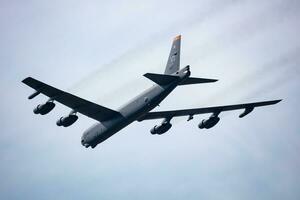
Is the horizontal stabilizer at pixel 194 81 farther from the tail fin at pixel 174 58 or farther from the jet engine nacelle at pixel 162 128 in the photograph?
the jet engine nacelle at pixel 162 128

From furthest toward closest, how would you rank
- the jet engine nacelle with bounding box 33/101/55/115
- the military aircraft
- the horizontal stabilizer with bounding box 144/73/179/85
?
the jet engine nacelle with bounding box 33/101/55/115
the military aircraft
the horizontal stabilizer with bounding box 144/73/179/85

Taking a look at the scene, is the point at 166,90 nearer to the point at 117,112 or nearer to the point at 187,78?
the point at 187,78

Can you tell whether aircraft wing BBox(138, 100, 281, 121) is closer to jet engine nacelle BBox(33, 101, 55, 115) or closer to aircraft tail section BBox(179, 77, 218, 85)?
aircraft tail section BBox(179, 77, 218, 85)

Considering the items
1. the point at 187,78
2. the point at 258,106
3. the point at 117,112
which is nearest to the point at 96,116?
the point at 117,112

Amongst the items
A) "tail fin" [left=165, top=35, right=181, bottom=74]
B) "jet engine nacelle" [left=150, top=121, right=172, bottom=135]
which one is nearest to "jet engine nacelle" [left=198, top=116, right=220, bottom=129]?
"jet engine nacelle" [left=150, top=121, right=172, bottom=135]

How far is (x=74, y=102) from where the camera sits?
148ft

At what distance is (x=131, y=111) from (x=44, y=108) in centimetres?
660

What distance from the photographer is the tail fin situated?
4594 centimetres

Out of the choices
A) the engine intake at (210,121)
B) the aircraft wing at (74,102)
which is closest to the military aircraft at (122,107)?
the aircraft wing at (74,102)

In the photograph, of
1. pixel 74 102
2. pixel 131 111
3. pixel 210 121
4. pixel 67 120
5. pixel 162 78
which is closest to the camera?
pixel 162 78

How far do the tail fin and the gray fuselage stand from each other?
75.6 inches

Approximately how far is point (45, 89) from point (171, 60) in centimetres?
1017

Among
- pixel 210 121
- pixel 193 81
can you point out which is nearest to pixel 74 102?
pixel 193 81

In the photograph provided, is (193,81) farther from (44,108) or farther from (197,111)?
(44,108)
